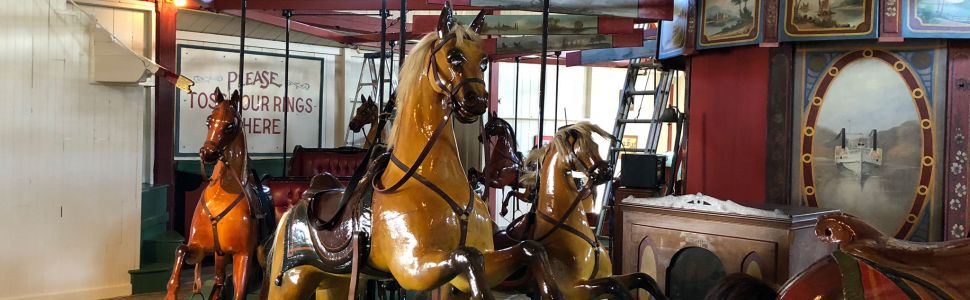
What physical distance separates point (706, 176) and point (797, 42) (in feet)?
4.62

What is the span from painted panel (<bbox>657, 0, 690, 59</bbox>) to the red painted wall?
0.66 feet

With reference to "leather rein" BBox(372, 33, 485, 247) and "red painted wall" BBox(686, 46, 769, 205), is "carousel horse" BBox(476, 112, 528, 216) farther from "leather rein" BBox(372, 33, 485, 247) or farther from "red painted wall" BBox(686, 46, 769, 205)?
"leather rein" BBox(372, 33, 485, 247)

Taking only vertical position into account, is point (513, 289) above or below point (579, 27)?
below

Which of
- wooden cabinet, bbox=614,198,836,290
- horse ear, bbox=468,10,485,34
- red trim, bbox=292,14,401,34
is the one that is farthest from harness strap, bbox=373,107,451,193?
red trim, bbox=292,14,401,34

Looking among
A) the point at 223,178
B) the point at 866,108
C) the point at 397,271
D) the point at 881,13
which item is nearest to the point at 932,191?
the point at 866,108

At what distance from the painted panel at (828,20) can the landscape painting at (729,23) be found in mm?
225

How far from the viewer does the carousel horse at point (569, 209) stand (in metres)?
4.28

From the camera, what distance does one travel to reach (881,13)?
223 inches

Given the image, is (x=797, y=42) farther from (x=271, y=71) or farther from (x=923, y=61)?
(x=271, y=71)

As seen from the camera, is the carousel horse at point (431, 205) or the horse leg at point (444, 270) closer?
the horse leg at point (444, 270)

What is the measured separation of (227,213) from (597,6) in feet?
11.6

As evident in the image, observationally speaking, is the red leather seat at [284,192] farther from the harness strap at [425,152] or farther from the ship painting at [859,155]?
the ship painting at [859,155]

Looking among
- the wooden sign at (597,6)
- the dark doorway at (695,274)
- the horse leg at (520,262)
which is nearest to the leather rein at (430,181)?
the horse leg at (520,262)

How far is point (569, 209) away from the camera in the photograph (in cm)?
439
